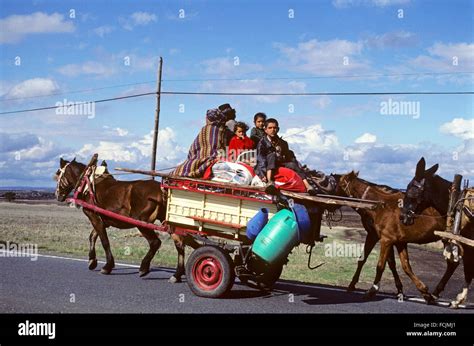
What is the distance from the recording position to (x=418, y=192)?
1033cm

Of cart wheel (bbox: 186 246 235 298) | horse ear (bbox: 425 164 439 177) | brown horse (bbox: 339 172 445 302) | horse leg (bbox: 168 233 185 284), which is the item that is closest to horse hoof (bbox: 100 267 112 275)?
horse leg (bbox: 168 233 185 284)

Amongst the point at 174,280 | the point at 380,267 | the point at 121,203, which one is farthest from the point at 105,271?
the point at 380,267

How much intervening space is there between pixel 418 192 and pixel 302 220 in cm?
200

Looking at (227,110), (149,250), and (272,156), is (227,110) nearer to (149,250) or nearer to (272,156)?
(272,156)

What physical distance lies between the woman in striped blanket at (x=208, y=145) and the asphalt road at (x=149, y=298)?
2071 mm

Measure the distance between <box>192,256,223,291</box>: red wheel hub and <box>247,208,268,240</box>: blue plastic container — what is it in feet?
2.65

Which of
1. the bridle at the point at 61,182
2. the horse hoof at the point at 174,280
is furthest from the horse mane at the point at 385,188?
the bridle at the point at 61,182

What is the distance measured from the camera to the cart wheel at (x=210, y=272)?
10141 mm

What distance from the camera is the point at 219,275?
10.3 metres

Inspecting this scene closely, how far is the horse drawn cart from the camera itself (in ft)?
31.7

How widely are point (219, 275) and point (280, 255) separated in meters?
1.21

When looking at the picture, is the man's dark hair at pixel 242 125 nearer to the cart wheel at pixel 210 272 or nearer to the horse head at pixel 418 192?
the cart wheel at pixel 210 272

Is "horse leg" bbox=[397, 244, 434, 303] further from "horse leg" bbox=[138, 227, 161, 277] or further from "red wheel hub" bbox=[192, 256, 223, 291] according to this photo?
"horse leg" bbox=[138, 227, 161, 277]
